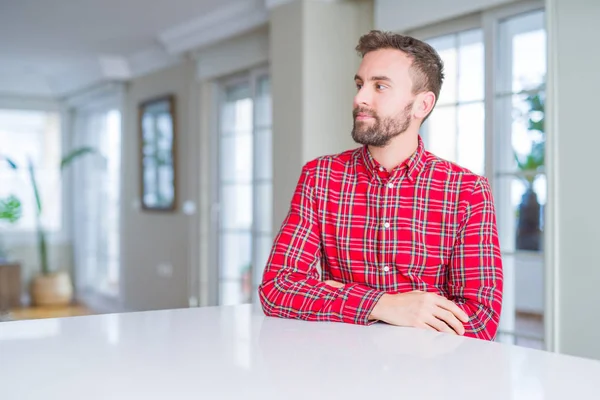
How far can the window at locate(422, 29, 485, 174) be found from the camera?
3.69 m

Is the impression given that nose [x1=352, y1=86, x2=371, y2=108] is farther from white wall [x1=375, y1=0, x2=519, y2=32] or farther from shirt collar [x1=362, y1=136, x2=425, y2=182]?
white wall [x1=375, y1=0, x2=519, y2=32]

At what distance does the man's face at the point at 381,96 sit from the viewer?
1.77 metres

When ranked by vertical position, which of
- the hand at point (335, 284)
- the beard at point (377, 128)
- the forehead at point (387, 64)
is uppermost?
the forehead at point (387, 64)

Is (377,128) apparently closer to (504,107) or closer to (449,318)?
(449,318)

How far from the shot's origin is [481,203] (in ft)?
5.75

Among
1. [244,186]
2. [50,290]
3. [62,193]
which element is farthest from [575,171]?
[62,193]

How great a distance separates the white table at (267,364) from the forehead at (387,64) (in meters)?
0.65

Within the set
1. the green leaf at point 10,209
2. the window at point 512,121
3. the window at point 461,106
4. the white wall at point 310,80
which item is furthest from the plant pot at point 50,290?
the window at point 512,121

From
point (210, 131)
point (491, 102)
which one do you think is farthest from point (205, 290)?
point (491, 102)

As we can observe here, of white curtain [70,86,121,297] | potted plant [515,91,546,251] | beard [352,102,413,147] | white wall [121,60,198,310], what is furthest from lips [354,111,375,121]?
white curtain [70,86,121,297]

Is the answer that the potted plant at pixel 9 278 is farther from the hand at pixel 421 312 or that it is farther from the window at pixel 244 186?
the hand at pixel 421 312

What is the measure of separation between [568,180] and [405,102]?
155 centimetres

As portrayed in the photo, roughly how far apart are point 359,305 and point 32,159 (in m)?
7.67

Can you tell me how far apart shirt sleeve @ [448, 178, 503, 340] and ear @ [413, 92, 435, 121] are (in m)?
0.23
